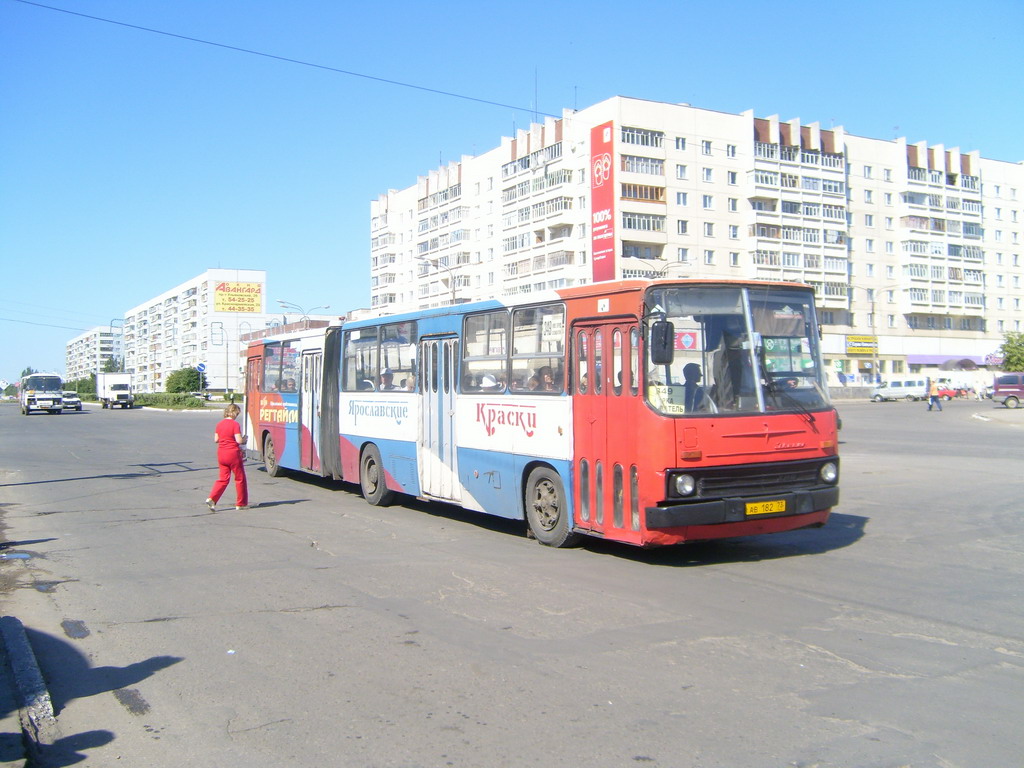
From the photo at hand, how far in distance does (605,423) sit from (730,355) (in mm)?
1493

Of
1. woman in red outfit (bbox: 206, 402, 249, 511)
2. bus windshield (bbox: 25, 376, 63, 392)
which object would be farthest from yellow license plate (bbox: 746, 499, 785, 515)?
bus windshield (bbox: 25, 376, 63, 392)

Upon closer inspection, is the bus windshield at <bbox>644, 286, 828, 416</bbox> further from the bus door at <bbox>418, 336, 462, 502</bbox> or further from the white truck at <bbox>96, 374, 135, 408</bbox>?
the white truck at <bbox>96, 374, 135, 408</bbox>

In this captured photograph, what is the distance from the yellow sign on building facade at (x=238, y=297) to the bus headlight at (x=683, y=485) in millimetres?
130249

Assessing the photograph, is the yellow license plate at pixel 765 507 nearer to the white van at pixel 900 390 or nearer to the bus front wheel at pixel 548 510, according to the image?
the bus front wheel at pixel 548 510

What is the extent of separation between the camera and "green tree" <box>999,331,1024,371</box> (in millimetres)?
82188

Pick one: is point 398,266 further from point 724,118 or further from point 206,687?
point 206,687

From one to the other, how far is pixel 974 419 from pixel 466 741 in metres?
41.2

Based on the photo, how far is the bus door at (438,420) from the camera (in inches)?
486

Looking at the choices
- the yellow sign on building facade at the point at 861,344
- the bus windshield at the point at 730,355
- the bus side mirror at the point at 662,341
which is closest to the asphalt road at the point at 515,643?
the bus windshield at the point at 730,355

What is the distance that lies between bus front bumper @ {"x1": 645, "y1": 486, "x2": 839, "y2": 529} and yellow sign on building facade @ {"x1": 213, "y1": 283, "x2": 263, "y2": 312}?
13025cm

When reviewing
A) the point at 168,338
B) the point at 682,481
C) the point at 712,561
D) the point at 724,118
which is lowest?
the point at 712,561

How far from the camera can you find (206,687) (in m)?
5.51

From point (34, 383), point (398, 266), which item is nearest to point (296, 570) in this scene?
point (34, 383)

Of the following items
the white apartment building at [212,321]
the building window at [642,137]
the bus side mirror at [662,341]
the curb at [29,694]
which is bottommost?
the curb at [29,694]
